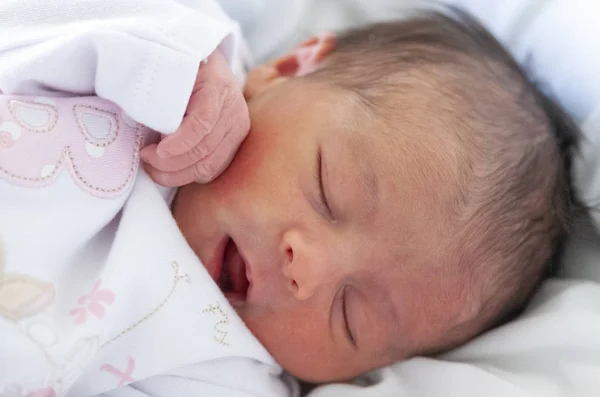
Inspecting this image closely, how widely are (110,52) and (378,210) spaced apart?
0.46m

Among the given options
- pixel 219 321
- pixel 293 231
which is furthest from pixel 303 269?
pixel 219 321

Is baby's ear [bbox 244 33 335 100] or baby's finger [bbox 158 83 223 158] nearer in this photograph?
baby's finger [bbox 158 83 223 158]

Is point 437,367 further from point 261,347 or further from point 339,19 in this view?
point 339,19

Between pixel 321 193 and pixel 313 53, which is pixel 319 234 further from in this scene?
pixel 313 53

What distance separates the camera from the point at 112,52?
2.83 ft

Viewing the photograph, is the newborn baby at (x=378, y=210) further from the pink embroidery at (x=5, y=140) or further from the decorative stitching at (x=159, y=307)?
the pink embroidery at (x=5, y=140)

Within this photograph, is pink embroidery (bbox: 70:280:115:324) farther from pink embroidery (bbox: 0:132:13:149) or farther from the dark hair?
the dark hair

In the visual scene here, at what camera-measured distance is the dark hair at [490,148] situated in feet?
3.38

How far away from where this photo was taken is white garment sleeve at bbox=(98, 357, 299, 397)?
973 millimetres

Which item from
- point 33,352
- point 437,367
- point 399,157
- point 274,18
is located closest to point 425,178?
point 399,157

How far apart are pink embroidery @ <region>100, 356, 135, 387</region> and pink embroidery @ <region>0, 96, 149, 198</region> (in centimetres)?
25

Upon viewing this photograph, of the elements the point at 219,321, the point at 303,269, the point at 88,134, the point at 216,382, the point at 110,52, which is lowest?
the point at 216,382

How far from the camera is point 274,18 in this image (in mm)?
1608

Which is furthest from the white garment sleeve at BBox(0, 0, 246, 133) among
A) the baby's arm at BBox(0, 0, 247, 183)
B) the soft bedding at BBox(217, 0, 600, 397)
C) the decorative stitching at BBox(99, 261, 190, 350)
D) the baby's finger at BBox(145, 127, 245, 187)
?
the soft bedding at BBox(217, 0, 600, 397)
